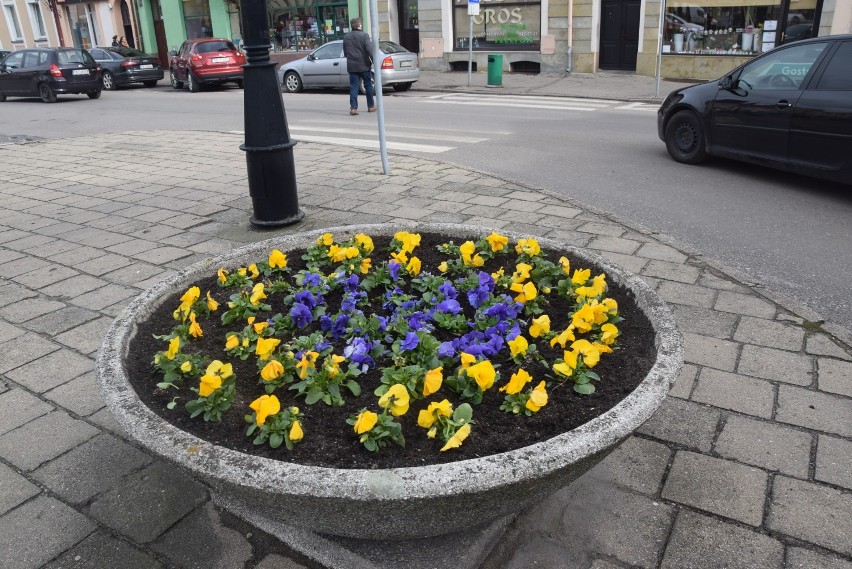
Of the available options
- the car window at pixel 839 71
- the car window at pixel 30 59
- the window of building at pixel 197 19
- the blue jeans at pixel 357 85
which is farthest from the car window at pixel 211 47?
the car window at pixel 839 71

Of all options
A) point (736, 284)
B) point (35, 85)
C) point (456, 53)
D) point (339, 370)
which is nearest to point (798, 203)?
point (736, 284)

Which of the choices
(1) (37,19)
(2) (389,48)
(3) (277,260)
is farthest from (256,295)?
(1) (37,19)

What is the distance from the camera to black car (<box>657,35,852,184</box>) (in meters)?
7.25

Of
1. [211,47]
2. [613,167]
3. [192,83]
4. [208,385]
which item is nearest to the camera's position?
[208,385]

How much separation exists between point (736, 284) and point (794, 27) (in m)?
16.8

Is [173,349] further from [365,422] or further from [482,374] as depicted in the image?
[482,374]

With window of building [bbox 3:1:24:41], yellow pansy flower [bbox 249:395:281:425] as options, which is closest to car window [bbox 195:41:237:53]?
yellow pansy flower [bbox 249:395:281:425]

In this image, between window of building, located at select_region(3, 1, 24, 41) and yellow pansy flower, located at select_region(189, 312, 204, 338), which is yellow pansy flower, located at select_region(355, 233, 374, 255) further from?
window of building, located at select_region(3, 1, 24, 41)

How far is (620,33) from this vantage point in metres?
22.0

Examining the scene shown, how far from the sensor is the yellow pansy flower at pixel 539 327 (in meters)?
2.89

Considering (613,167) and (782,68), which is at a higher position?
(782,68)

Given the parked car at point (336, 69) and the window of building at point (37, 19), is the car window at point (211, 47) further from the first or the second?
the window of building at point (37, 19)

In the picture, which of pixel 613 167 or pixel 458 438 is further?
pixel 613 167

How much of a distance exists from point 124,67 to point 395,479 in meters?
26.5
